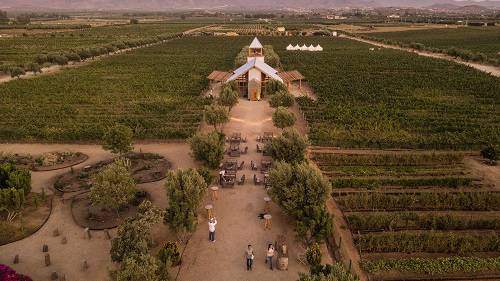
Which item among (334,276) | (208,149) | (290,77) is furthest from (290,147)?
(290,77)

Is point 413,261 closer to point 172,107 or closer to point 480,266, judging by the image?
point 480,266

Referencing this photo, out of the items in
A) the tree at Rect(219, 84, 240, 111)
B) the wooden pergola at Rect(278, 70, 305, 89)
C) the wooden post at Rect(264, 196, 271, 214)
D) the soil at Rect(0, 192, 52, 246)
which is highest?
the wooden pergola at Rect(278, 70, 305, 89)

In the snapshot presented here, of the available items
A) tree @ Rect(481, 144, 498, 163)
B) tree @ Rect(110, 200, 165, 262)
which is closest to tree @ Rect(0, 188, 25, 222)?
tree @ Rect(110, 200, 165, 262)

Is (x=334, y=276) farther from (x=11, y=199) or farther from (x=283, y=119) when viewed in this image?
(x=283, y=119)

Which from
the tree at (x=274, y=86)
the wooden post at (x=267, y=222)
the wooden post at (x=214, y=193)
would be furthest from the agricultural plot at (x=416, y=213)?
the tree at (x=274, y=86)

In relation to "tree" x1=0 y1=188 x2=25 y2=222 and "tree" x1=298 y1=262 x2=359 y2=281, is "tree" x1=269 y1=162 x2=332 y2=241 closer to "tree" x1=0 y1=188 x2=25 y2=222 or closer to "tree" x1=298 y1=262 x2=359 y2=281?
"tree" x1=298 y1=262 x2=359 y2=281
